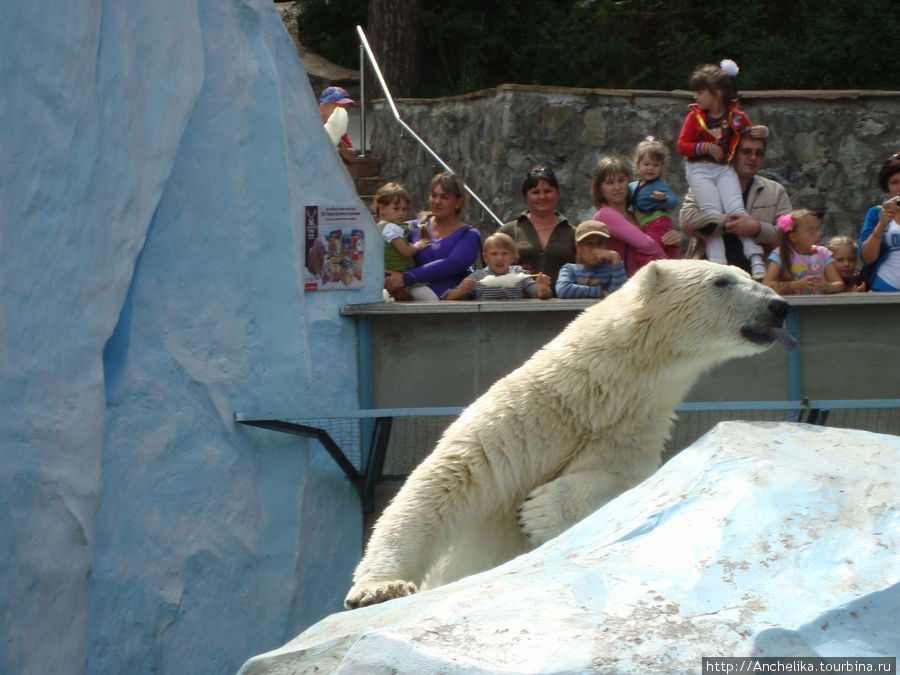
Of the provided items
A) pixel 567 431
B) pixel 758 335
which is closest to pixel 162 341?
pixel 567 431

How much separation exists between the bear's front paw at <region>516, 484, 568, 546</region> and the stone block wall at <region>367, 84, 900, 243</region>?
566cm

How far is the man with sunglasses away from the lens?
5797mm

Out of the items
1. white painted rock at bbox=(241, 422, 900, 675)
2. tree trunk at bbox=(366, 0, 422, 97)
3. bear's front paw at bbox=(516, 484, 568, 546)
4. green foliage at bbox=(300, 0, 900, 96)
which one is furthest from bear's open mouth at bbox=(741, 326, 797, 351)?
tree trunk at bbox=(366, 0, 422, 97)

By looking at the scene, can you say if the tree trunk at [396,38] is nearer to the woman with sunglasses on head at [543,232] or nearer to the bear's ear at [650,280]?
the woman with sunglasses on head at [543,232]

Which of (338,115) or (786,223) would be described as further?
(338,115)

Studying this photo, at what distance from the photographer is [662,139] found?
8695mm

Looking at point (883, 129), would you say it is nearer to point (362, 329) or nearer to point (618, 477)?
point (362, 329)

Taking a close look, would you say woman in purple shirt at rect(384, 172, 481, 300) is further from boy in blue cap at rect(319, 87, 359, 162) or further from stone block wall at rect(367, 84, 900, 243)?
stone block wall at rect(367, 84, 900, 243)

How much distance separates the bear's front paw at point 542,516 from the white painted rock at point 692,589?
681mm

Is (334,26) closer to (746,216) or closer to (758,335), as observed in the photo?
(746,216)

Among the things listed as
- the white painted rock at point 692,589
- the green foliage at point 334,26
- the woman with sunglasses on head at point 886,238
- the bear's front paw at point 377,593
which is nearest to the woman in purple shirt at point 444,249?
the woman with sunglasses on head at point 886,238

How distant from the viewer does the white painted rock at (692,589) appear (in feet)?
6.44

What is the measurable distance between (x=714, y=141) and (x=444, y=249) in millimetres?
1514

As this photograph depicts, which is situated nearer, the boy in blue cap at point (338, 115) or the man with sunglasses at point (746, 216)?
the man with sunglasses at point (746, 216)
